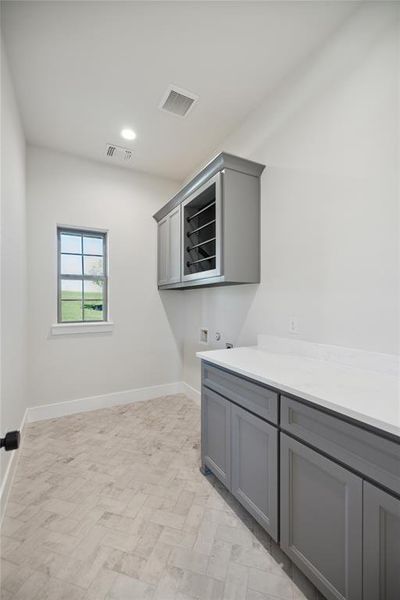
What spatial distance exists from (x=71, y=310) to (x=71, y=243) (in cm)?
83

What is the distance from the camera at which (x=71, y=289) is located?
3289 millimetres

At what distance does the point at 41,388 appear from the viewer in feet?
9.87

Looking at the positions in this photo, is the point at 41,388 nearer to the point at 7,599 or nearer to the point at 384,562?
the point at 7,599

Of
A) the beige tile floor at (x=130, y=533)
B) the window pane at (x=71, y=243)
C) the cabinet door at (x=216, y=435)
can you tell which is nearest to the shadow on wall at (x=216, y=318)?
the cabinet door at (x=216, y=435)

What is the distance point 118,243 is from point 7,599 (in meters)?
3.08

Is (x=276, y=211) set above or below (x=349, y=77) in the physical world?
below

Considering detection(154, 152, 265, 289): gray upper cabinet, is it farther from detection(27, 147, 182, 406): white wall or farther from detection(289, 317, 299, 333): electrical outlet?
detection(27, 147, 182, 406): white wall

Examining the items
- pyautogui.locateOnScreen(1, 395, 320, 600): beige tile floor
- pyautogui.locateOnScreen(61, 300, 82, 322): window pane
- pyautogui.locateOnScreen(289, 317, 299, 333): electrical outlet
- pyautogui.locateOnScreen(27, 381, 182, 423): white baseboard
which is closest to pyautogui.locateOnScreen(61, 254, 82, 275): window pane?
pyautogui.locateOnScreen(61, 300, 82, 322): window pane

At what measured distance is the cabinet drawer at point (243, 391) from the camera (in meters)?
1.36

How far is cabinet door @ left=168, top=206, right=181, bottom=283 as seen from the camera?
3.04m

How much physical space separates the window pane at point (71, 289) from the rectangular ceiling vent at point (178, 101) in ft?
7.09

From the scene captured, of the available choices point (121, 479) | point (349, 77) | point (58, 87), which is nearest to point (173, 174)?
point (58, 87)

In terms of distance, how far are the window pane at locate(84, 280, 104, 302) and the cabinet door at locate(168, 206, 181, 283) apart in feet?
3.11

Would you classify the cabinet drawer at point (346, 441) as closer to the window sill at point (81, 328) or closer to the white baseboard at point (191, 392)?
the white baseboard at point (191, 392)
